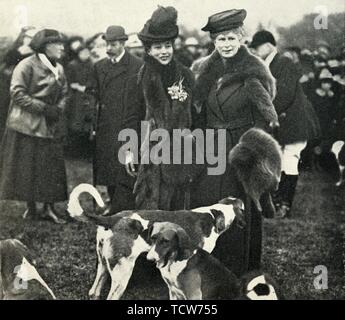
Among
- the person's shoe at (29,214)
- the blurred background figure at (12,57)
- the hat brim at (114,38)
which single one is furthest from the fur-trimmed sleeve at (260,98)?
the person's shoe at (29,214)

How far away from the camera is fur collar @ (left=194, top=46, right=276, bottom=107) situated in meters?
5.75

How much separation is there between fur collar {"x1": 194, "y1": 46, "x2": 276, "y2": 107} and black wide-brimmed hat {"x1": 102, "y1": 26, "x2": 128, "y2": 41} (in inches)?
26.0

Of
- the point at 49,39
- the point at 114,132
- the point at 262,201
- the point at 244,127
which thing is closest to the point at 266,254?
the point at 262,201

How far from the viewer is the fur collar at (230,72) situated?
5.75 meters

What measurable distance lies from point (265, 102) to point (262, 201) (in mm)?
772

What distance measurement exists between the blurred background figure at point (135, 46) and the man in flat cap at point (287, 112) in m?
0.85

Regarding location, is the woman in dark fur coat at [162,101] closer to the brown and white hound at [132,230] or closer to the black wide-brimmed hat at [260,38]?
the brown and white hound at [132,230]

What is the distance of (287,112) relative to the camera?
5.81 metres

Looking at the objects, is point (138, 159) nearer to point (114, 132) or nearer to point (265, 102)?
point (114, 132)

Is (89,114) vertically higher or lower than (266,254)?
higher

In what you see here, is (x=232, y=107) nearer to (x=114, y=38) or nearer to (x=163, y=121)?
(x=163, y=121)

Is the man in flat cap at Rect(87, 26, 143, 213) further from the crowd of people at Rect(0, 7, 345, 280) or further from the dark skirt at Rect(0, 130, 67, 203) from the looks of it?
the dark skirt at Rect(0, 130, 67, 203)
